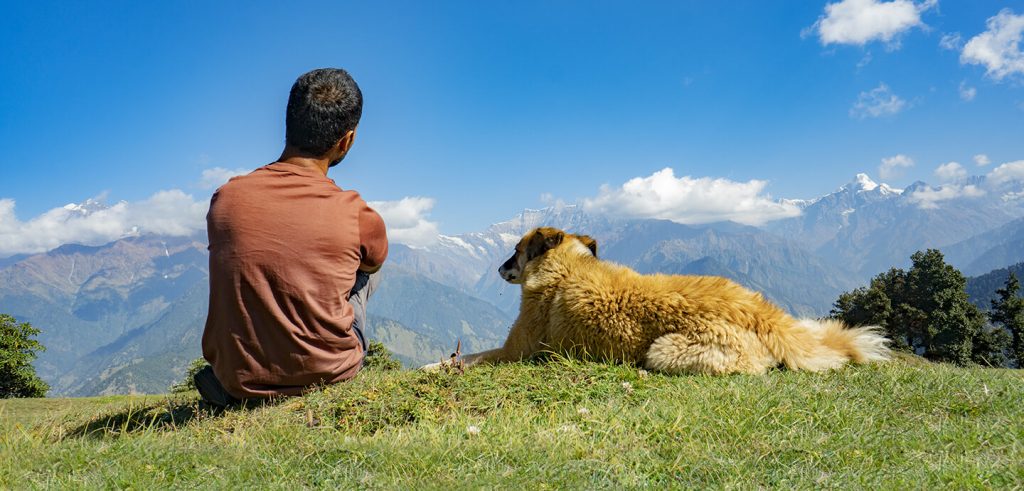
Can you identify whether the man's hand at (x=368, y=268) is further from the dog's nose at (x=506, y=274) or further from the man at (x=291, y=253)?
the dog's nose at (x=506, y=274)

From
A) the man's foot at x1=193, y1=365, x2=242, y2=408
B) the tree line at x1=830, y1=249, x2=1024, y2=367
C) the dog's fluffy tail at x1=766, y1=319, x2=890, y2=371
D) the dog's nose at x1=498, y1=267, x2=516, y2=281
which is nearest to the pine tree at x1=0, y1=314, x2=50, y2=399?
the man's foot at x1=193, y1=365, x2=242, y2=408

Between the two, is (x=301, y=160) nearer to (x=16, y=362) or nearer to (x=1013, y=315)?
(x=16, y=362)

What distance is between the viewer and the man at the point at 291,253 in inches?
212

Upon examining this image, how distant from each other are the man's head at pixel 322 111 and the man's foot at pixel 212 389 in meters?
2.69

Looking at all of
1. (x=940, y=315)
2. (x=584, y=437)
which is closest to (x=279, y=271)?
(x=584, y=437)

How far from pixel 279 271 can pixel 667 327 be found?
4.55m

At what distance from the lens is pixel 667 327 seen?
23.3 ft

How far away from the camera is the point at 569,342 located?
7.55 metres

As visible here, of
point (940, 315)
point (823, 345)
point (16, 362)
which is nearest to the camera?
point (823, 345)

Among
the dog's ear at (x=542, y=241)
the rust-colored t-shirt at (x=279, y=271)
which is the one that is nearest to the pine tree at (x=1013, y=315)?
the dog's ear at (x=542, y=241)

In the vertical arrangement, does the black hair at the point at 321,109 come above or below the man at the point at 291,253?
above

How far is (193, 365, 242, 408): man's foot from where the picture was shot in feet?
20.2

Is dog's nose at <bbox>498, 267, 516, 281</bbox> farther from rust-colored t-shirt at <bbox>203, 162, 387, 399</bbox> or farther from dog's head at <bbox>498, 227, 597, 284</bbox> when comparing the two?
rust-colored t-shirt at <bbox>203, 162, 387, 399</bbox>

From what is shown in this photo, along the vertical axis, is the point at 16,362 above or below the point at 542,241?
below
